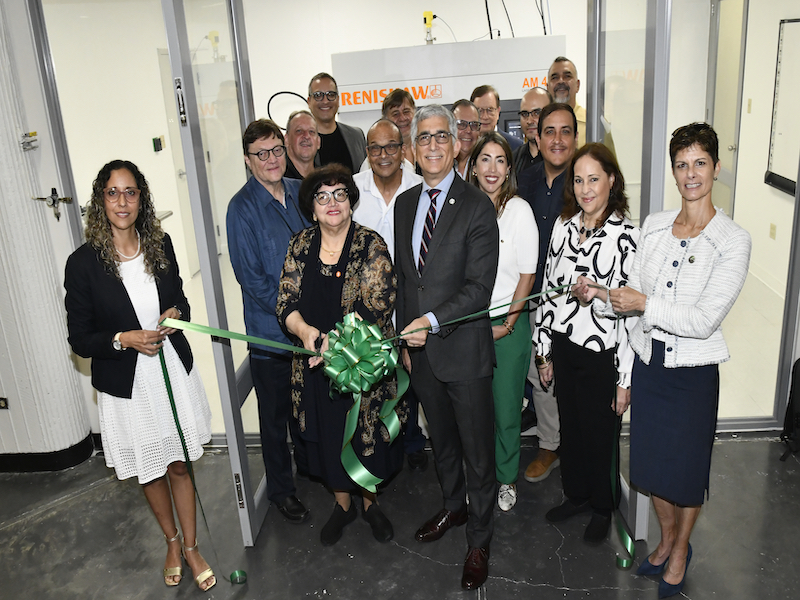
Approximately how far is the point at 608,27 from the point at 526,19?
13.7 ft

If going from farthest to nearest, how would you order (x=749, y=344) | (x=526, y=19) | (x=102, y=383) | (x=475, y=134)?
(x=526, y=19) → (x=749, y=344) → (x=475, y=134) → (x=102, y=383)

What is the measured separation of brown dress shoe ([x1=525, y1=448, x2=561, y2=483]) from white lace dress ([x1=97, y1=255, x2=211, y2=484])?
1775mm

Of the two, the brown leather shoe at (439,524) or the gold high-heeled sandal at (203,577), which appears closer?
the gold high-heeled sandal at (203,577)

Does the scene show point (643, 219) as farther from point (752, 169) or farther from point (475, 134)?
point (752, 169)

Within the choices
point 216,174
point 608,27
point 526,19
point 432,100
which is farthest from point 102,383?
point 526,19

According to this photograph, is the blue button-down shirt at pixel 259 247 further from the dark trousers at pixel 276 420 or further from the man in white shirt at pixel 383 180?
the man in white shirt at pixel 383 180

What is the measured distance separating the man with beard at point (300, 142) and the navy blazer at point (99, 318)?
4.38ft

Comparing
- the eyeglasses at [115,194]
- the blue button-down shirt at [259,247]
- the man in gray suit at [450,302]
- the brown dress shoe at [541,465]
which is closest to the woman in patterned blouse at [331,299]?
the man in gray suit at [450,302]

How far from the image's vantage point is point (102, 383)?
2.64 metres

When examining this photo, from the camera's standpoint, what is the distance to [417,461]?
3695mm

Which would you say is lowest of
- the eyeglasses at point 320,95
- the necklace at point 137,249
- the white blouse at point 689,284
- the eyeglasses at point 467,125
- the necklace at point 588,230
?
the white blouse at point 689,284

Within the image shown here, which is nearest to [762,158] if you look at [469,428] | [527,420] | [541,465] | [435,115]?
[527,420]

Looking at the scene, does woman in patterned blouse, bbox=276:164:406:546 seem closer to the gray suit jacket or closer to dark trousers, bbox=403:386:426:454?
the gray suit jacket

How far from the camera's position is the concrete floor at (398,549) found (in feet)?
9.14
